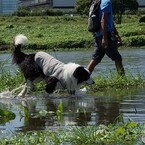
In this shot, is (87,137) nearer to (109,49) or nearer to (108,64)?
(109,49)

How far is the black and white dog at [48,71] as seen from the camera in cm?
877

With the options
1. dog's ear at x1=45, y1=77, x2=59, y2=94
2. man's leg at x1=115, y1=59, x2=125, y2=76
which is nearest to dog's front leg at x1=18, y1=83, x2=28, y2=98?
dog's ear at x1=45, y1=77, x2=59, y2=94

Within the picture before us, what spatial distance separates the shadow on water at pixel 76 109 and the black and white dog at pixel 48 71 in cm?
22

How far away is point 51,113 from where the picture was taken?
7.05 meters

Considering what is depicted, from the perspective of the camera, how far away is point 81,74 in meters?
8.79

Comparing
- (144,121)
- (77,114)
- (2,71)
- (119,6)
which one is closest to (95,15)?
(2,71)

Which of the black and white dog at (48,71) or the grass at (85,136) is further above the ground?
the grass at (85,136)

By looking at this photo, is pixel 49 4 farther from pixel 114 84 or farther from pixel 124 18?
pixel 114 84

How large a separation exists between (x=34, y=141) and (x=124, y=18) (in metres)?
66.6

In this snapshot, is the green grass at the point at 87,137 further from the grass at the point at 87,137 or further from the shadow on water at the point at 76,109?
the shadow on water at the point at 76,109

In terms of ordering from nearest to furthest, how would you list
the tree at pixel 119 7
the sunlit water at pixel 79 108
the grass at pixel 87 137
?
the grass at pixel 87 137 → the sunlit water at pixel 79 108 → the tree at pixel 119 7

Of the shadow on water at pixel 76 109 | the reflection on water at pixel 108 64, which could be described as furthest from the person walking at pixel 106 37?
the reflection on water at pixel 108 64

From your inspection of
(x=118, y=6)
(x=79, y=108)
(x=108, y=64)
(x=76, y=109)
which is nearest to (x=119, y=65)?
(x=79, y=108)

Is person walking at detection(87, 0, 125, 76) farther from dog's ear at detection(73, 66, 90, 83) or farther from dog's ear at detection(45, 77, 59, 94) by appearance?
dog's ear at detection(45, 77, 59, 94)
